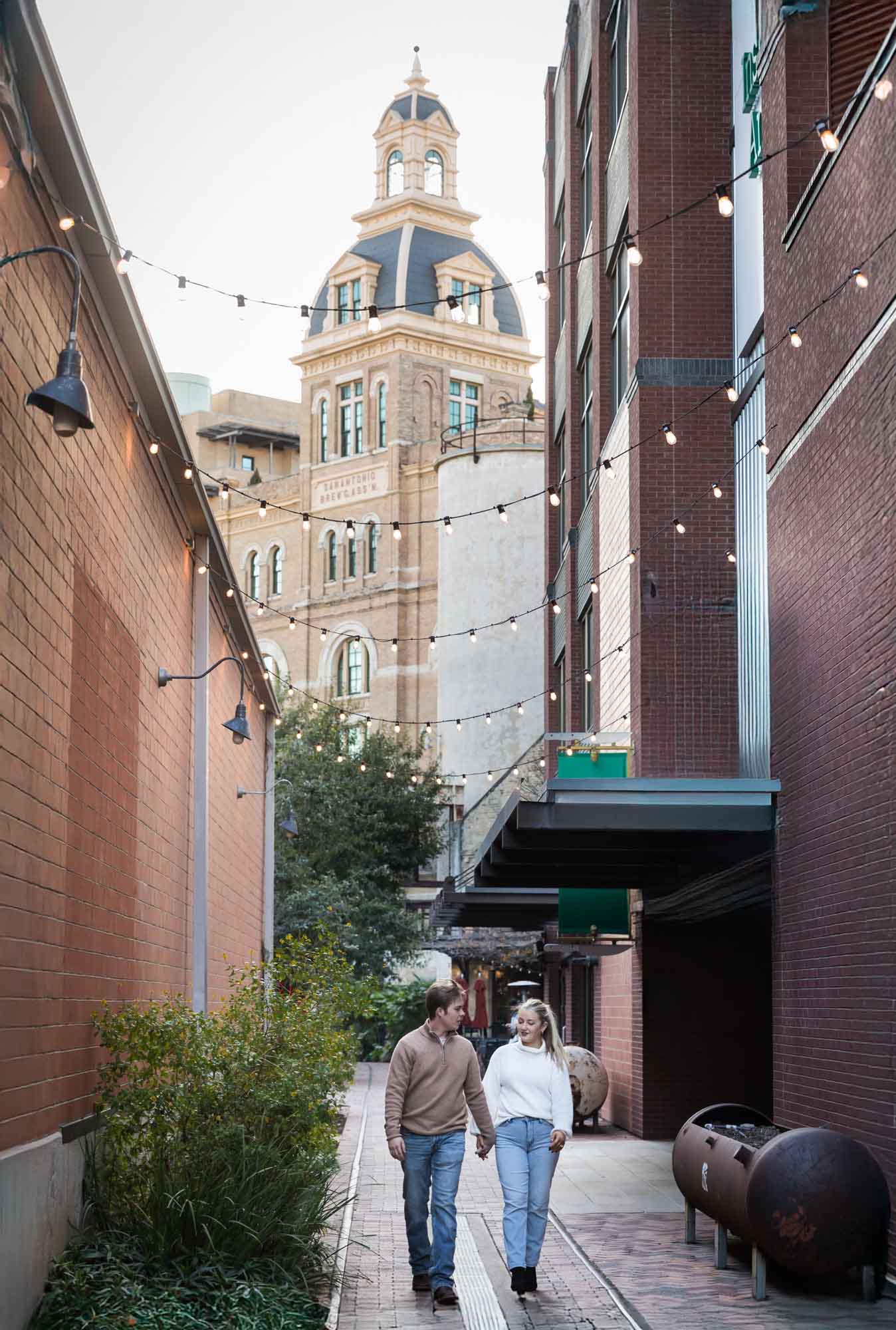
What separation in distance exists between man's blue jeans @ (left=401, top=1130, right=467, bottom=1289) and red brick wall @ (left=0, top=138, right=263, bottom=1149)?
77.3 inches

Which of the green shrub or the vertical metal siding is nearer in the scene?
the green shrub

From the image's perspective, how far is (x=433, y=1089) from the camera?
983 cm

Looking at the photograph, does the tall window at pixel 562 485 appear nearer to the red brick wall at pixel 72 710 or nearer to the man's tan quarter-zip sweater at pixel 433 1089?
the red brick wall at pixel 72 710

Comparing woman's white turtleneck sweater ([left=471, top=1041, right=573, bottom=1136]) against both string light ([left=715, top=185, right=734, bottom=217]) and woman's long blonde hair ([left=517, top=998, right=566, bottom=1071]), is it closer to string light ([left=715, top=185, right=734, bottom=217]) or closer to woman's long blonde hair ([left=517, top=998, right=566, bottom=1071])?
woman's long blonde hair ([left=517, top=998, right=566, bottom=1071])

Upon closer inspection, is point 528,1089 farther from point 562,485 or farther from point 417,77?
point 417,77

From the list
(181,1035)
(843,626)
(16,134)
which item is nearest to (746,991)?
(843,626)

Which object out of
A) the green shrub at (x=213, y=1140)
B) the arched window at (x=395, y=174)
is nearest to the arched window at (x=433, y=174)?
the arched window at (x=395, y=174)

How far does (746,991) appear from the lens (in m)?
20.0

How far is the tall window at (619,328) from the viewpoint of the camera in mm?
21797

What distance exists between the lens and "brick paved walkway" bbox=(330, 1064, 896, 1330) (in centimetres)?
909

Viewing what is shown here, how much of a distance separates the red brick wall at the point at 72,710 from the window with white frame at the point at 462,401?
5175 centimetres

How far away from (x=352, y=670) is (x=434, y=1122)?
5520 centimetres

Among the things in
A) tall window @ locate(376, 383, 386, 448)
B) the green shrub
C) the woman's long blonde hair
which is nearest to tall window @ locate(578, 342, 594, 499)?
the green shrub

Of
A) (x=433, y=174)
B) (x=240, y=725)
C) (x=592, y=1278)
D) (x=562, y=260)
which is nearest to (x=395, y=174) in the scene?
(x=433, y=174)
